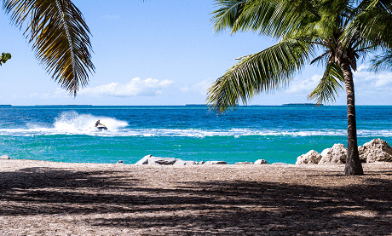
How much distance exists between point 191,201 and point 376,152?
7.46 metres

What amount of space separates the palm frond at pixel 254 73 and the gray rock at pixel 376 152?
4559 millimetres

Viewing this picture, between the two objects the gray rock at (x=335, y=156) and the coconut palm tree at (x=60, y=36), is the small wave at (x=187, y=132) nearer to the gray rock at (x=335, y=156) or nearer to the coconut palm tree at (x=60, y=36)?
the gray rock at (x=335, y=156)

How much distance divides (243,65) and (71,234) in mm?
5002

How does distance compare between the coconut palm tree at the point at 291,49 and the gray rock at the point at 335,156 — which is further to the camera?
the gray rock at the point at 335,156

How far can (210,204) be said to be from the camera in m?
5.16

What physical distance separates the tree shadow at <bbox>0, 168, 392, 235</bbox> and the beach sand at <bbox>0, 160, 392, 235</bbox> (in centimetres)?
1

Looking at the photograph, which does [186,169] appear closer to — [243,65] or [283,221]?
[243,65]

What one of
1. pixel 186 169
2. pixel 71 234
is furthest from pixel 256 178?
pixel 71 234

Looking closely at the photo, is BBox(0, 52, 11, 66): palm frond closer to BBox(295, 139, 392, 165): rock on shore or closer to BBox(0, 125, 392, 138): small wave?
BBox(295, 139, 392, 165): rock on shore

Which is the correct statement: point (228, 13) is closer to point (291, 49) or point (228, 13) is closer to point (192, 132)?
point (291, 49)

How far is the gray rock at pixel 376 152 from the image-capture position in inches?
406

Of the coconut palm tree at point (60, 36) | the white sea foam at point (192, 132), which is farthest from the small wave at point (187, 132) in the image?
the coconut palm tree at point (60, 36)

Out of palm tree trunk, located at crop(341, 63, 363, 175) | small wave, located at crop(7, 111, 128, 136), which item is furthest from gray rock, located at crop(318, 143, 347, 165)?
small wave, located at crop(7, 111, 128, 136)

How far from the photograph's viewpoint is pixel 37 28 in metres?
5.52
